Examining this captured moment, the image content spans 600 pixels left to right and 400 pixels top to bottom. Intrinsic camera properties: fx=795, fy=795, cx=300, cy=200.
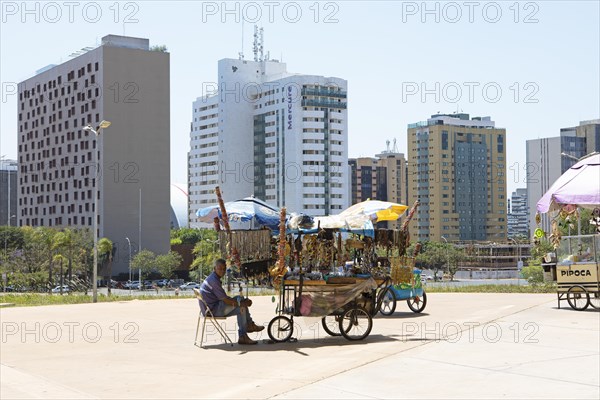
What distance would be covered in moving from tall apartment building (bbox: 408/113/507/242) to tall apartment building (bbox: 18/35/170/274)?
8478 centimetres

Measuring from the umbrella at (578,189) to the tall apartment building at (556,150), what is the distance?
147 meters

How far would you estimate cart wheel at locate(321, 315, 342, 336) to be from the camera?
15.7m

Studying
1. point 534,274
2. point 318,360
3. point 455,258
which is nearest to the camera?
point 318,360

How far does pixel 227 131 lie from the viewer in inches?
6339

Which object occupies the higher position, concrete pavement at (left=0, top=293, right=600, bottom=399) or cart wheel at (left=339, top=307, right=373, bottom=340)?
cart wheel at (left=339, top=307, right=373, bottom=340)

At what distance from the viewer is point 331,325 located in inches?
651

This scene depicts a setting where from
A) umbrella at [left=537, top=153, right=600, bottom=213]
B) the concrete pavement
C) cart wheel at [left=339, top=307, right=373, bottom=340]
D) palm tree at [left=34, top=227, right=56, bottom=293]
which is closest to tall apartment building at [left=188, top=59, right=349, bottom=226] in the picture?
palm tree at [left=34, top=227, right=56, bottom=293]

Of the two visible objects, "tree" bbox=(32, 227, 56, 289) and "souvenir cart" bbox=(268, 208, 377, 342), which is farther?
"tree" bbox=(32, 227, 56, 289)

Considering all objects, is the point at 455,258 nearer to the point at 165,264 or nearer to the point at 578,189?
the point at 165,264

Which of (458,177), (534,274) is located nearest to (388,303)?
(534,274)

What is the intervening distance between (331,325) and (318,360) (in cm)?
360

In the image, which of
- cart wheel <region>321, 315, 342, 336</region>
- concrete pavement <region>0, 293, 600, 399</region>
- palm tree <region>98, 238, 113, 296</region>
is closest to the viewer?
concrete pavement <region>0, 293, 600, 399</region>

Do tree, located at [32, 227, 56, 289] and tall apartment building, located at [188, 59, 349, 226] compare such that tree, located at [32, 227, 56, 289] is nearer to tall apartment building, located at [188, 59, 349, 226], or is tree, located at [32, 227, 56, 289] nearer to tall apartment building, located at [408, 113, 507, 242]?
tall apartment building, located at [188, 59, 349, 226]

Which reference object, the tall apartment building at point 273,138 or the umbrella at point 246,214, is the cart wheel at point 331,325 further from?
the tall apartment building at point 273,138
